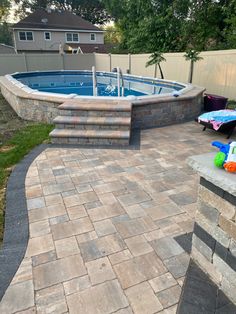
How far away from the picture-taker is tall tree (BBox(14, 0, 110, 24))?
35.2 metres

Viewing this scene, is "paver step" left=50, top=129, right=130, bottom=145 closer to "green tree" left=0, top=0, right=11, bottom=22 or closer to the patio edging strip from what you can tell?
the patio edging strip

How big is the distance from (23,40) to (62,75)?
42.1ft

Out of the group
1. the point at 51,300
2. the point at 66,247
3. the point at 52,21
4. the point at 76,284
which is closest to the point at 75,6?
the point at 52,21

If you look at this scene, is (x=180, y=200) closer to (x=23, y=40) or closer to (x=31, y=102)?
(x=31, y=102)

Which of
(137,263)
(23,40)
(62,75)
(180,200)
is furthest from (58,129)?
(23,40)

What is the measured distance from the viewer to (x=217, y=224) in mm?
1848

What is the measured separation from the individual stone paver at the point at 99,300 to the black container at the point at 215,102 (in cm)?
700

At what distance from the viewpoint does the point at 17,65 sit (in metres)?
16.9

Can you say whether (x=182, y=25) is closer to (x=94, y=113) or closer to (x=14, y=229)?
(x=94, y=113)

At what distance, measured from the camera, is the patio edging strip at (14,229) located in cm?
222

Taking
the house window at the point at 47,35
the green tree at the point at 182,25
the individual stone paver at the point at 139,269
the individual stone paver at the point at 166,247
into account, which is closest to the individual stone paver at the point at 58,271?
the individual stone paver at the point at 139,269

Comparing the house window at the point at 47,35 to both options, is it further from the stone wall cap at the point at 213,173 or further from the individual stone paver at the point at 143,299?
the individual stone paver at the point at 143,299

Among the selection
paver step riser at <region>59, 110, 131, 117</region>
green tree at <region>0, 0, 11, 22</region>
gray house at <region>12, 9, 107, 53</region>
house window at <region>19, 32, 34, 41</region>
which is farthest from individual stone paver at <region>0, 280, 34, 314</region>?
green tree at <region>0, 0, 11, 22</region>

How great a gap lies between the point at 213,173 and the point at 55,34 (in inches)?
1134
